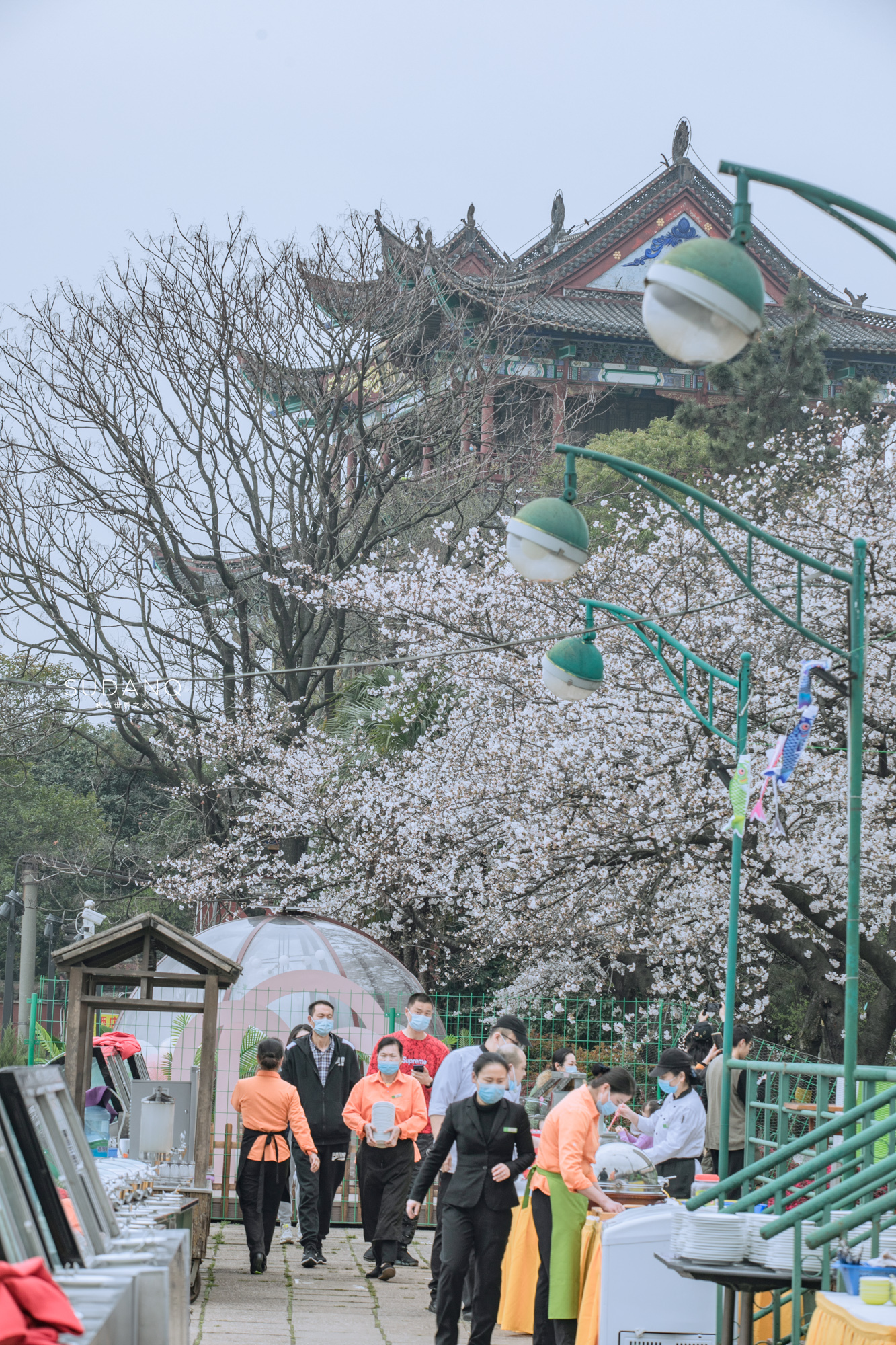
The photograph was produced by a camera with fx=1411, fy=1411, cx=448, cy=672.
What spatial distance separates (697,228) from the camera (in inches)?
1380

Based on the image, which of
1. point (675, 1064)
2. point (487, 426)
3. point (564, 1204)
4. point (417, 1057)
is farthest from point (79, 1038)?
point (487, 426)

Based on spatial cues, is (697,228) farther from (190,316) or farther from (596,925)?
(596,925)

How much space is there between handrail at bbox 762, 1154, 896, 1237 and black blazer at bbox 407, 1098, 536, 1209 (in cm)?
211

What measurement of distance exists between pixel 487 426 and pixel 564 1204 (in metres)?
22.9

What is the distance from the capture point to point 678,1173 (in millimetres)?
9531

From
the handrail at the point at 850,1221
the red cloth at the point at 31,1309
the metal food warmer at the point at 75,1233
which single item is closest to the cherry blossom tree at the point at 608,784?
the handrail at the point at 850,1221

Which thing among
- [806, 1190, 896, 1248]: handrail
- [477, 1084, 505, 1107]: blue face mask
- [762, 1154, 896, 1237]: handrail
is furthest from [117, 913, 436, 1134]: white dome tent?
[806, 1190, 896, 1248]: handrail

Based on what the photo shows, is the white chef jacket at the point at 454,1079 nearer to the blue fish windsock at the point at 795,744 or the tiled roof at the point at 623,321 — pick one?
the blue fish windsock at the point at 795,744

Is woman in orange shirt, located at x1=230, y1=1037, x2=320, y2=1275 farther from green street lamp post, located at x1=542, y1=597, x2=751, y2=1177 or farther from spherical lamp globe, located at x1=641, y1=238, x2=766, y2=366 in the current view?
spherical lamp globe, located at x1=641, y1=238, x2=766, y2=366

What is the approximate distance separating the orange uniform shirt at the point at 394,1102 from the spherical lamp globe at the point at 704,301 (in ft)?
20.3

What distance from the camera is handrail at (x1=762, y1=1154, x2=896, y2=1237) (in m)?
5.33

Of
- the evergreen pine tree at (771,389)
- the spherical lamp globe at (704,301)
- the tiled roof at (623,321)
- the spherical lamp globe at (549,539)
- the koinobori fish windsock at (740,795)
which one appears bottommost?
the koinobori fish windsock at (740,795)

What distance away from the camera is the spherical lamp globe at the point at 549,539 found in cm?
869

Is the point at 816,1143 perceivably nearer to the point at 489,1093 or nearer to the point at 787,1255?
the point at 787,1255
